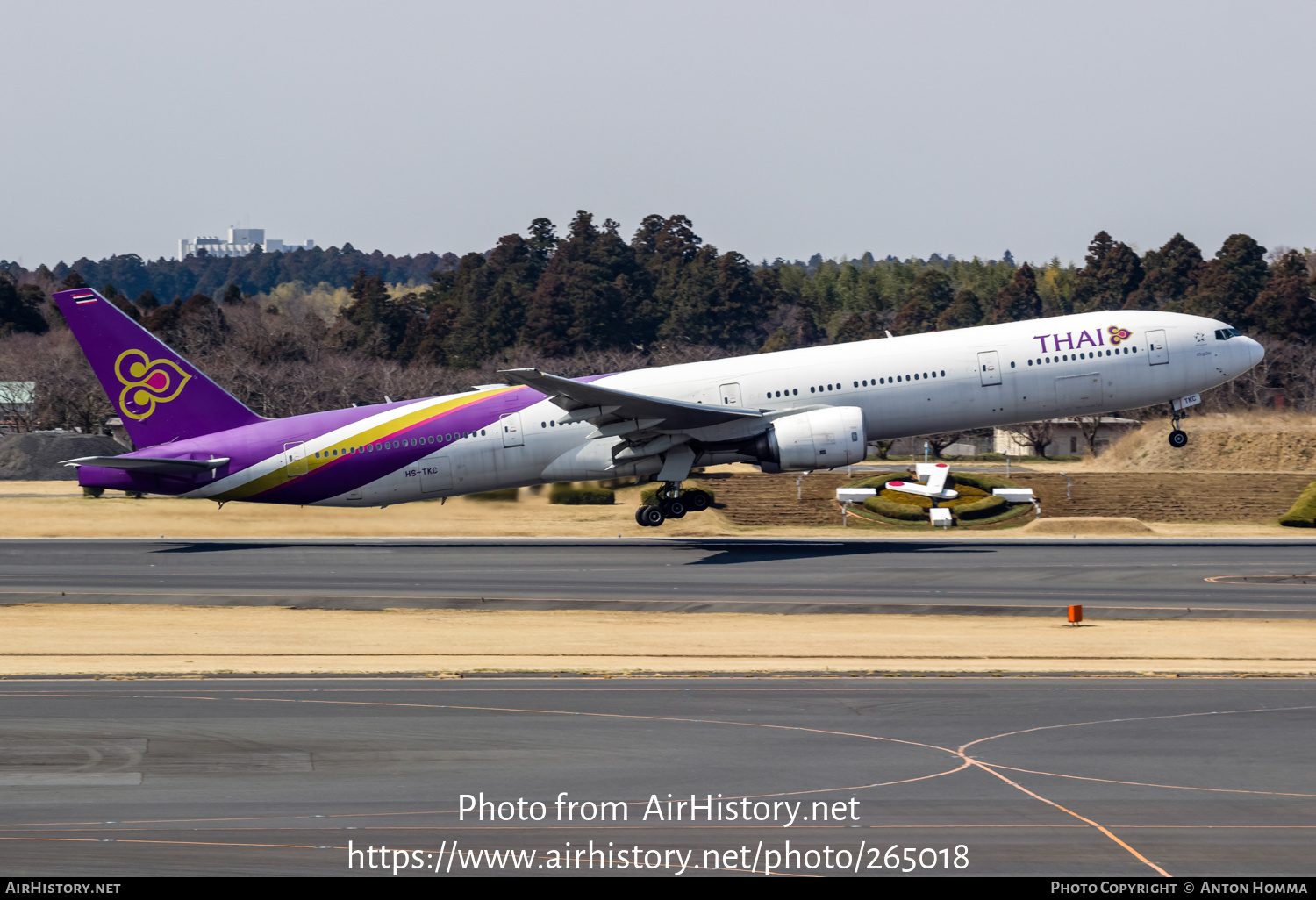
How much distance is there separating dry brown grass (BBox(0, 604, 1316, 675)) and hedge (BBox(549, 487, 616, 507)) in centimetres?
1452

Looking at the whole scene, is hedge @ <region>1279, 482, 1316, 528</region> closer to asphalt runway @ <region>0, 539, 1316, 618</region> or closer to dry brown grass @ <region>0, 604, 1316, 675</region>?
asphalt runway @ <region>0, 539, 1316, 618</region>

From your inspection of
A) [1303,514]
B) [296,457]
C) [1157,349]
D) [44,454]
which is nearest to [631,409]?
[296,457]

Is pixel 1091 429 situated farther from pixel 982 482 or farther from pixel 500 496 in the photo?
pixel 500 496

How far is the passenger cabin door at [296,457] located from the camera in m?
41.8

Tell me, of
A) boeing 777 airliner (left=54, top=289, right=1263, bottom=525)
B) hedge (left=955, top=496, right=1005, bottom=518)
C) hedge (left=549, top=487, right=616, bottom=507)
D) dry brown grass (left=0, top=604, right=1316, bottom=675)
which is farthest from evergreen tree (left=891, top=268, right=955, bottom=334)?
dry brown grass (left=0, top=604, right=1316, bottom=675)

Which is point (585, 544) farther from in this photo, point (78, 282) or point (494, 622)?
point (78, 282)

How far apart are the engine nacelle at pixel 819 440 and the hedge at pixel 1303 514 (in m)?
21.7

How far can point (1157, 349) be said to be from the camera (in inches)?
1598

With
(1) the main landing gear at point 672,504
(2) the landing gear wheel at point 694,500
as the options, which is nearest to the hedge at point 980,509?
(1) the main landing gear at point 672,504

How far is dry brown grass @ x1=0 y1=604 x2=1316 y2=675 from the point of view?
75.4 feet

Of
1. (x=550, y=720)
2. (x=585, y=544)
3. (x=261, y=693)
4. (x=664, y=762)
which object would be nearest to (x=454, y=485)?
Answer: (x=585, y=544)

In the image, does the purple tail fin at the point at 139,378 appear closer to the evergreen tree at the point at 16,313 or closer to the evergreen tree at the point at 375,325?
the evergreen tree at the point at 375,325

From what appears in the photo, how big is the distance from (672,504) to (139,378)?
60.3 feet

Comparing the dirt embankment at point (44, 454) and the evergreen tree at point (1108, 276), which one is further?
the evergreen tree at point (1108, 276)
